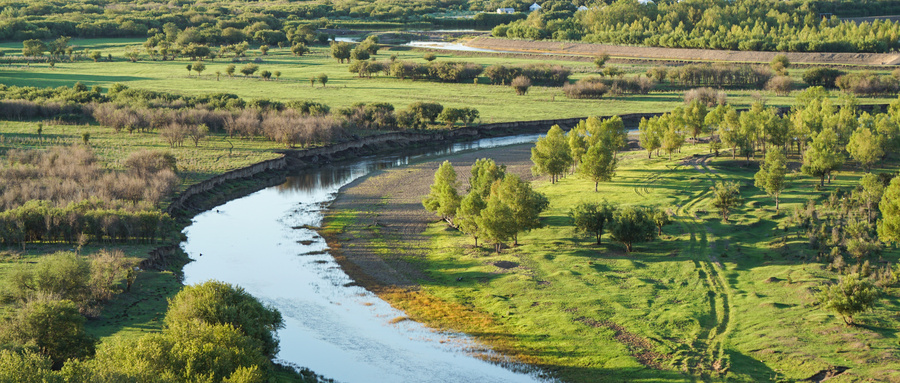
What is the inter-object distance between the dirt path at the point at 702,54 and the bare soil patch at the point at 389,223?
91.5 m

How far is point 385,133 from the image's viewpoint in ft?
309

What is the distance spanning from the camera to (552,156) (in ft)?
218

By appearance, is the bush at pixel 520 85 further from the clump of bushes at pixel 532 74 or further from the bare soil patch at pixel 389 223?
the bare soil patch at pixel 389 223

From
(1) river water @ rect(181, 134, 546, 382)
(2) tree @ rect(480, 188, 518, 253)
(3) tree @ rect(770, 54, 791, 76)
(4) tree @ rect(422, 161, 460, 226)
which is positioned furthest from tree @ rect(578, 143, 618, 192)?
(3) tree @ rect(770, 54, 791, 76)

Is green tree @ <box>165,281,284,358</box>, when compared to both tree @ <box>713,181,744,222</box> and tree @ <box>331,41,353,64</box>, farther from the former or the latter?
tree @ <box>331,41,353,64</box>

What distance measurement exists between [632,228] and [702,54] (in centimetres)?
12738

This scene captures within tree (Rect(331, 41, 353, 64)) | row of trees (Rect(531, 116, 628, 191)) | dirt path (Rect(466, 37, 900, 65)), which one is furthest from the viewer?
tree (Rect(331, 41, 353, 64))

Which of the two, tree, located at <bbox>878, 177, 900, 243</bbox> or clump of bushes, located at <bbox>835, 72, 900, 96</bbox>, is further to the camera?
clump of bushes, located at <bbox>835, 72, 900, 96</bbox>

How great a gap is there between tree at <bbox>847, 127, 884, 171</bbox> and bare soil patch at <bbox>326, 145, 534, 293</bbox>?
1058 inches

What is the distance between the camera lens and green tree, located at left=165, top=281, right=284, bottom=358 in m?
33.2

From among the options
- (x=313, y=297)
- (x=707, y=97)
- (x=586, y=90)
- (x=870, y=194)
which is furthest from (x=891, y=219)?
(x=586, y=90)

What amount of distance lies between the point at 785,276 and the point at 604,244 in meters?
11.1

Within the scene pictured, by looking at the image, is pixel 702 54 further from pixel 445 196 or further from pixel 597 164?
→ pixel 445 196

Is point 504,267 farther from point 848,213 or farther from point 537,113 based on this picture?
point 537,113
